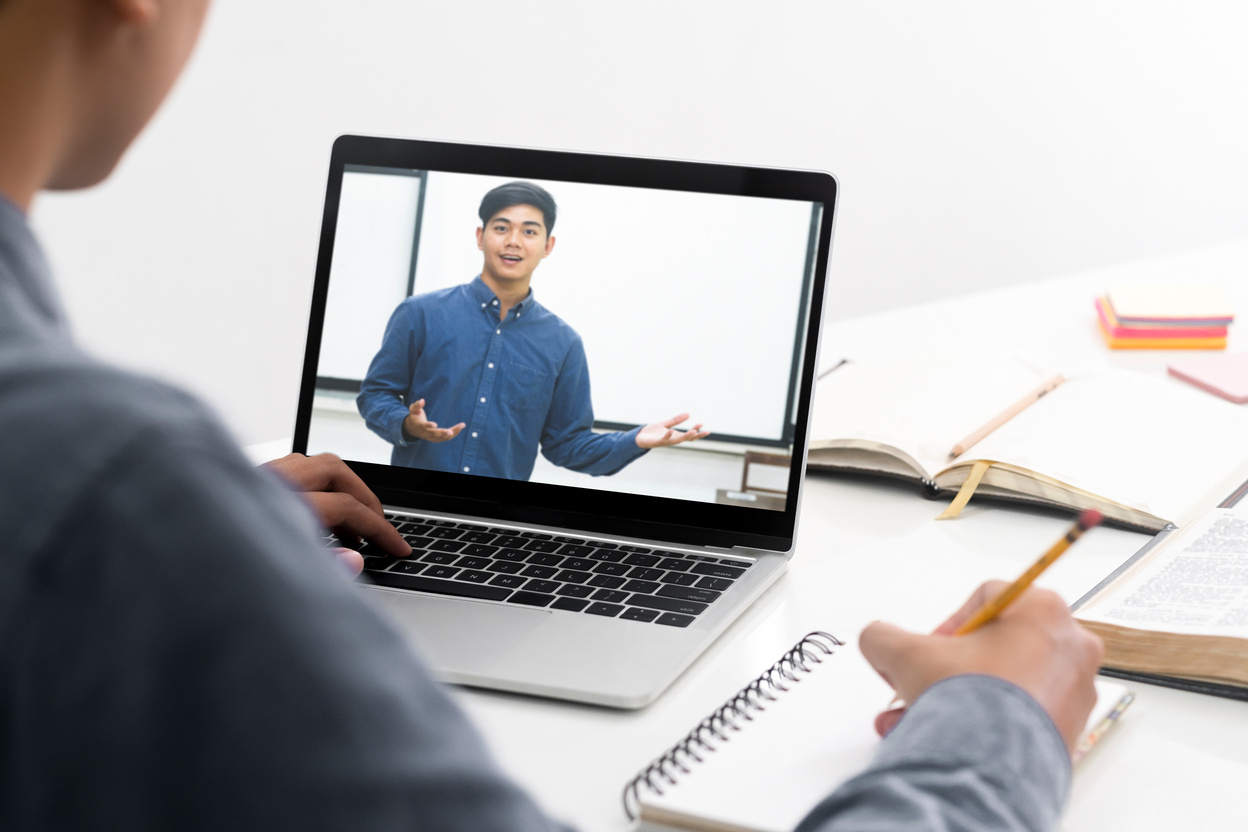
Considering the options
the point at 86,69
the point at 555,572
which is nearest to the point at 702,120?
the point at 555,572

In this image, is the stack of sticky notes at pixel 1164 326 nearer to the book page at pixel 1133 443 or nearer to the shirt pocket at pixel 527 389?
the book page at pixel 1133 443

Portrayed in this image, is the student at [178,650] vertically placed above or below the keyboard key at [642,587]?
above

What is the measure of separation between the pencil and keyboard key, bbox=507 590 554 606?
0.93ft

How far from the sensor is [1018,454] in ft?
3.06

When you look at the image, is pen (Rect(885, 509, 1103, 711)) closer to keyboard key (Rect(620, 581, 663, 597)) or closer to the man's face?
keyboard key (Rect(620, 581, 663, 597))

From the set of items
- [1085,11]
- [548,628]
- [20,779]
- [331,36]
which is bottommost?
[548,628]

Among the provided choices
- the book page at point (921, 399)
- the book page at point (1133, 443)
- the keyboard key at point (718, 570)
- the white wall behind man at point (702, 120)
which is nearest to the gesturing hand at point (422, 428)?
the keyboard key at point (718, 570)

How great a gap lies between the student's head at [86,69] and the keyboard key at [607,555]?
519 millimetres

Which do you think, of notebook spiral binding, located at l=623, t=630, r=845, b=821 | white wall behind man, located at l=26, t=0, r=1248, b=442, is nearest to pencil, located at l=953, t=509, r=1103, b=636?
notebook spiral binding, located at l=623, t=630, r=845, b=821

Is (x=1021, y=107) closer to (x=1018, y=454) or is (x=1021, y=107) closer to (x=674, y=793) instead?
(x=1018, y=454)

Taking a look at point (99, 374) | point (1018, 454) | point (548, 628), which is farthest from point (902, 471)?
point (99, 374)

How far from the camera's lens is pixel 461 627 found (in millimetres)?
683

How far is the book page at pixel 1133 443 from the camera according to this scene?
0.89 meters

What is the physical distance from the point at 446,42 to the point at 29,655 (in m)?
3.05
